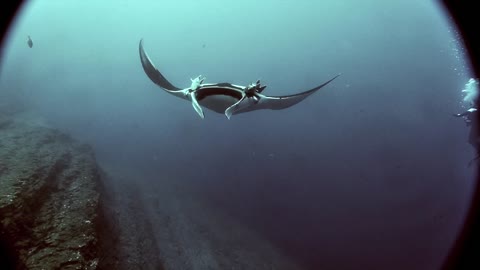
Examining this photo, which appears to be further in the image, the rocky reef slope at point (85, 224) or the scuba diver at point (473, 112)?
the scuba diver at point (473, 112)

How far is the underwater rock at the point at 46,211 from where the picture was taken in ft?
12.7

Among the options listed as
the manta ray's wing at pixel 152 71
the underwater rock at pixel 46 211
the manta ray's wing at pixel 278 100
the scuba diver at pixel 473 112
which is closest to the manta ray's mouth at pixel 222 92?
the manta ray's wing at pixel 278 100

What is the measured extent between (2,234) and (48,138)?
5523 mm

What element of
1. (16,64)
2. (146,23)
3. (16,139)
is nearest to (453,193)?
(16,139)

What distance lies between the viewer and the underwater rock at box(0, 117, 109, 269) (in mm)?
3859

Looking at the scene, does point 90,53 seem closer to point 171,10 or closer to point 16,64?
point 16,64

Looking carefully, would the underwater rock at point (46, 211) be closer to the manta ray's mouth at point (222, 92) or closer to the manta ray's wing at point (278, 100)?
the manta ray's mouth at point (222, 92)

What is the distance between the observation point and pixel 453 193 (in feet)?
69.3

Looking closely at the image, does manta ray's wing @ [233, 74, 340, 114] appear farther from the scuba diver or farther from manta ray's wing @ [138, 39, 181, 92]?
the scuba diver

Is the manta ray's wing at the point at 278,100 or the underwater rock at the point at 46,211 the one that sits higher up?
the manta ray's wing at the point at 278,100

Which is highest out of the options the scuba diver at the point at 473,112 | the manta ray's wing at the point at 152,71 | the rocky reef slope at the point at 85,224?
the manta ray's wing at the point at 152,71

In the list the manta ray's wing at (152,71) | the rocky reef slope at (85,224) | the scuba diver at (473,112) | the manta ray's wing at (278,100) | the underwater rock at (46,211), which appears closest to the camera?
the underwater rock at (46,211)

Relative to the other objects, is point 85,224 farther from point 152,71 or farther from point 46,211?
point 152,71

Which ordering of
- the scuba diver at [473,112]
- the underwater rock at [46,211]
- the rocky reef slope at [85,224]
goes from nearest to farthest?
the underwater rock at [46,211]
the rocky reef slope at [85,224]
the scuba diver at [473,112]
